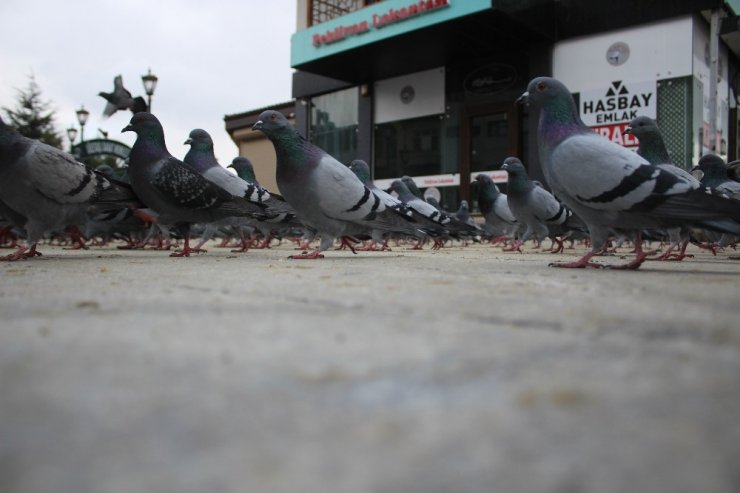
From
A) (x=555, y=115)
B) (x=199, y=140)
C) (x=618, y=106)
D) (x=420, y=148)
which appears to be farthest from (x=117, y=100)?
(x=618, y=106)

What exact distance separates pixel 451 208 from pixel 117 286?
15.3 meters

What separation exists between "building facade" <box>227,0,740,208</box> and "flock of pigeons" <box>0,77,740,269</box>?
8.01 m

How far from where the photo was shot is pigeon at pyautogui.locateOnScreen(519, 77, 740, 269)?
3.34 m

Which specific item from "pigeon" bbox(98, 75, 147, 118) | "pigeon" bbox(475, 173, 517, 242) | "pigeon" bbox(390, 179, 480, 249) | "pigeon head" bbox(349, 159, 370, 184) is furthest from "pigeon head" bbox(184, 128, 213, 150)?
"pigeon" bbox(475, 173, 517, 242)

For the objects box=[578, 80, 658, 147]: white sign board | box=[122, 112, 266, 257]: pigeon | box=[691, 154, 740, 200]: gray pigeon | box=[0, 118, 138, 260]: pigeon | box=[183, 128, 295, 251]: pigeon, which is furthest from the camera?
box=[578, 80, 658, 147]: white sign board

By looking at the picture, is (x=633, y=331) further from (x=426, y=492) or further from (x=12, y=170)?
(x=12, y=170)

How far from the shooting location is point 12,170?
4516mm

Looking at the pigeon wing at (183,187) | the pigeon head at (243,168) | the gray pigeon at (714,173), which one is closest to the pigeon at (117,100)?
the pigeon head at (243,168)

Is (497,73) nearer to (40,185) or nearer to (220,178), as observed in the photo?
(220,178)

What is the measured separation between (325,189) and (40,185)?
7.86 ft

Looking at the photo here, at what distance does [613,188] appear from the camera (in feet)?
11.4

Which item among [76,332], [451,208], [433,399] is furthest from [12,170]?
[451,208]

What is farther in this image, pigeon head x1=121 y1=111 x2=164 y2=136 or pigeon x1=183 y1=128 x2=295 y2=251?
pigeon x1=183 y1=128 x2=295 y2=251

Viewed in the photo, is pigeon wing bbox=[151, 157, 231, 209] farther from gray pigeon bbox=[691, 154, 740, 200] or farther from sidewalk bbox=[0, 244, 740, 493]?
gray pigeon bbox=[691, 154, 740, 200]
